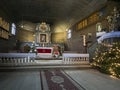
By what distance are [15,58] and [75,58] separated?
3491mm

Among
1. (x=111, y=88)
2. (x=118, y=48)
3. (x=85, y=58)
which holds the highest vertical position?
(x=118, y=48)

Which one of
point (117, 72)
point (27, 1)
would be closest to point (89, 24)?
point (27, 1)

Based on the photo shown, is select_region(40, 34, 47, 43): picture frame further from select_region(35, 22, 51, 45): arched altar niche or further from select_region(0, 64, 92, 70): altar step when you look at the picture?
select_region(0, 64, 92, 70): altar step

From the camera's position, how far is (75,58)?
913cm

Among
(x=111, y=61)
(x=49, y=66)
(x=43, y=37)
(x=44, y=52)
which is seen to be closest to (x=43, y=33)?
(x=43, y=37)

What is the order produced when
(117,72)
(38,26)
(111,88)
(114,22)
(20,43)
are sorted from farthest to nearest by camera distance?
(38,26) → (20,43) → (114,22) → (117,72) → (111,88)

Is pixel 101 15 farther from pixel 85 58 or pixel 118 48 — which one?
pixel 118 48

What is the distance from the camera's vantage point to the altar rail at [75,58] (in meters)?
8.95

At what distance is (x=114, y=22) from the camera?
8648 millimetres

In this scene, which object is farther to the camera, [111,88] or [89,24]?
[89,24]

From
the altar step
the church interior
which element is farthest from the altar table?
the altar step

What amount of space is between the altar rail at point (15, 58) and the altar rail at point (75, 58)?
199cm

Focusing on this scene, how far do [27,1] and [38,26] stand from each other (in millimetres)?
8262

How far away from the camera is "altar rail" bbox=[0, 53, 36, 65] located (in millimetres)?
8109
